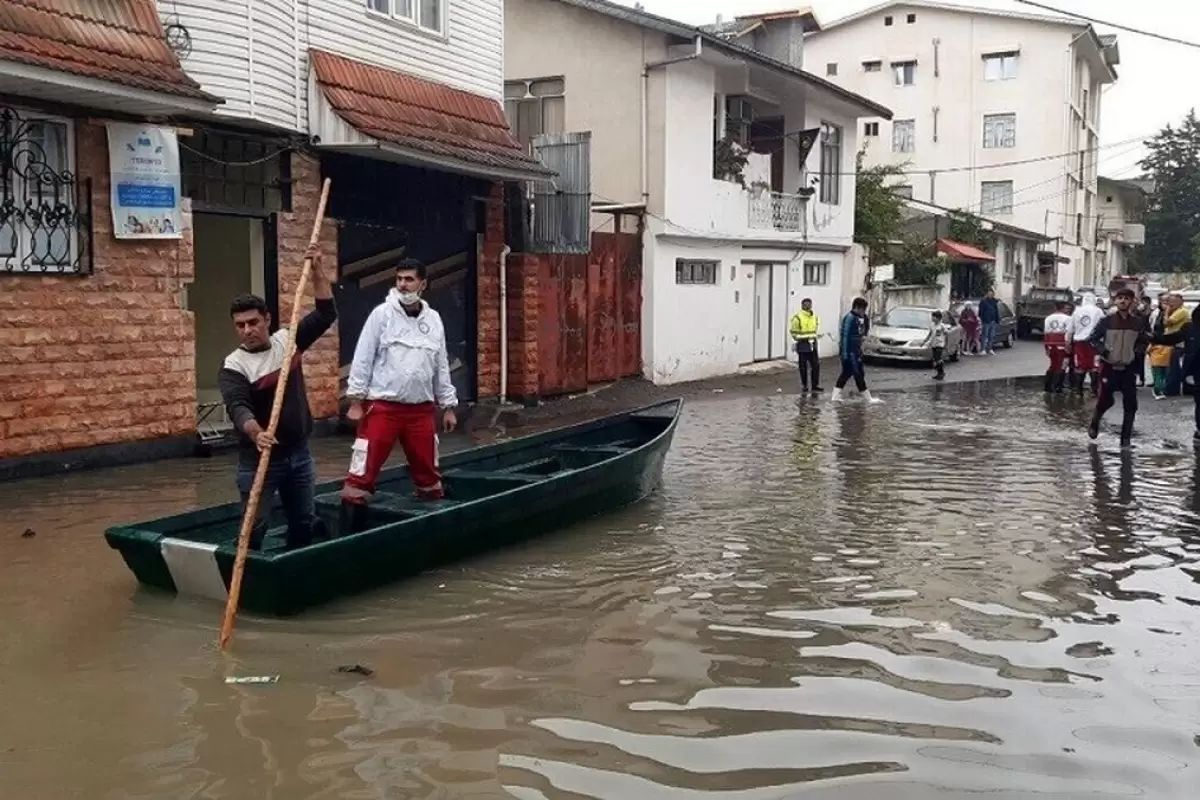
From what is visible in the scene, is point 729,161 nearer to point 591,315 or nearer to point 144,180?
point 591,315

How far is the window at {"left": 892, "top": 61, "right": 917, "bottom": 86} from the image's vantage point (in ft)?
159

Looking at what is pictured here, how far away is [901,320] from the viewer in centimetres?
2830

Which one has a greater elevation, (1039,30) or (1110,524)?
(1039,30)

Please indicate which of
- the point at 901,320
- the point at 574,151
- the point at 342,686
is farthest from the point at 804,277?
the point at 342,686

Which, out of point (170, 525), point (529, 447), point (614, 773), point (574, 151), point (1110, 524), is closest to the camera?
point (614, 773)

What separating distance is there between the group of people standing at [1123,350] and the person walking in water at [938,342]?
2.60 metres

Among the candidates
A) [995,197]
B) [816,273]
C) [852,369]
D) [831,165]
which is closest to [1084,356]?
[852,369]

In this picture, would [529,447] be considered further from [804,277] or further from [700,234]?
[804,277]

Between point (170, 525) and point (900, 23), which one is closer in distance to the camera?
point (170, 525)

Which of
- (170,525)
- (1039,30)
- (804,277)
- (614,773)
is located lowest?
(614,773)

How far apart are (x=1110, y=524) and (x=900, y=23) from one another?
42.6m

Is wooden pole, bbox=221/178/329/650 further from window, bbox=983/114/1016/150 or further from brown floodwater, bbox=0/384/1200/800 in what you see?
window, bbox=983/114/1016/150

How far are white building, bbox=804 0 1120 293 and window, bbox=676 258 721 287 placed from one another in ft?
91.3

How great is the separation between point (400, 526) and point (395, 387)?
3.37ft
